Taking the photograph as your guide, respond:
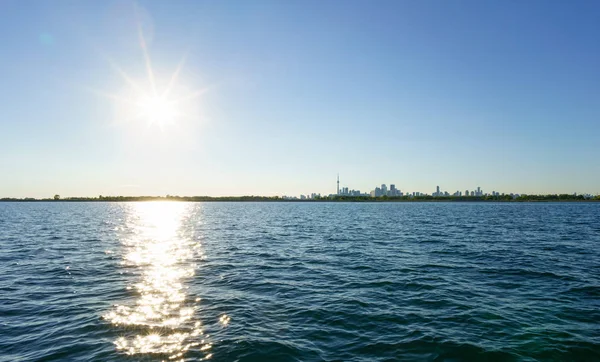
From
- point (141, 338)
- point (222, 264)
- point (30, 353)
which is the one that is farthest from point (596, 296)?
point (30, 353)

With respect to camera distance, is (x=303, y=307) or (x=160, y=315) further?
(x=303, y=307)

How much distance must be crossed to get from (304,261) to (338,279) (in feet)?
22.7

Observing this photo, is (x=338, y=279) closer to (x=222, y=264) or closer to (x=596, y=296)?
(x=222, y=264)

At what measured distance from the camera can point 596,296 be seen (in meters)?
18.2

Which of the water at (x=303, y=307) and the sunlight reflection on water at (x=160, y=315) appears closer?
the water at (x=303, y=307)

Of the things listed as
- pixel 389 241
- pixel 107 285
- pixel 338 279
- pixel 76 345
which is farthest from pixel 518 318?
pixel 389 241

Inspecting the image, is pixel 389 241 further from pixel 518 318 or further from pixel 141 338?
pixel 141 338

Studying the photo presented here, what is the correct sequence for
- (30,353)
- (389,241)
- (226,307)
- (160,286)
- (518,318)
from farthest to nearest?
(389,241), (160,286), (226,307), (518,318), (30,353)

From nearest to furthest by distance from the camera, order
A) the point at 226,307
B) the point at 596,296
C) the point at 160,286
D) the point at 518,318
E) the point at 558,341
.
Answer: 1. the point at 558,341
2. the point at 518,318
3. the point at 226,307
4. the point at 596,296
5. the point at 160,286

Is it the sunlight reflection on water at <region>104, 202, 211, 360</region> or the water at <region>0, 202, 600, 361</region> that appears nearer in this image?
the water at <region>0, 202, 600, 361</region>

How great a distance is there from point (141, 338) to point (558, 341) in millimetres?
16158

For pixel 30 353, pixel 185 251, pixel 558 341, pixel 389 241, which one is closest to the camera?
pixel 30 353

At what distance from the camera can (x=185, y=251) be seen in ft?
117

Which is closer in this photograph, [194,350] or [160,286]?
[194,350]
